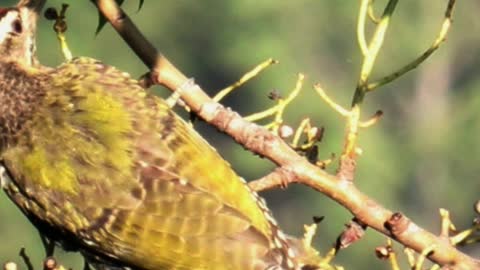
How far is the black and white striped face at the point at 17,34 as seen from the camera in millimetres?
5305

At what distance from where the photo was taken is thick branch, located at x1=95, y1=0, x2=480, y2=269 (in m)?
4.55

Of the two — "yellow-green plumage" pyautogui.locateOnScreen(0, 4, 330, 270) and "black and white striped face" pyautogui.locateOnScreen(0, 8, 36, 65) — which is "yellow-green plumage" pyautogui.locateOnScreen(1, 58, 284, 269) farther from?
"black and white striped face" pyautogui.locateOnScreen(0, 8, 36, 65)

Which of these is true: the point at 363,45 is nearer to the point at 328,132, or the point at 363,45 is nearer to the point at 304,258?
the point at 304,258

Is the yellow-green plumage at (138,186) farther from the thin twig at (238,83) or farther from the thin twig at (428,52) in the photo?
the thin twig at (428,52)

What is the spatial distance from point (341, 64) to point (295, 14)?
5.44m

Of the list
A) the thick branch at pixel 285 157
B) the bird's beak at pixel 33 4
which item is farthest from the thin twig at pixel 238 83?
the bird's beak at pixel 33 4

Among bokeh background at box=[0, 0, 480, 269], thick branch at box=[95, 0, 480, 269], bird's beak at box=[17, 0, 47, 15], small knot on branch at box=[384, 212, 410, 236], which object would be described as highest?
bokeh background at box=[0, 0, 480, 269]

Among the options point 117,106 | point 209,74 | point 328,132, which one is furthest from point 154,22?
point 117,106

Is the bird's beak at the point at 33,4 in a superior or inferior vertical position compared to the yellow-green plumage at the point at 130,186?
superior

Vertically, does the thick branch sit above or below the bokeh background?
below

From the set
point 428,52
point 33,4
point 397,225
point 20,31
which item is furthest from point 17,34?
point 397,225

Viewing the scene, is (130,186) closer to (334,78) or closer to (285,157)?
(285,157)

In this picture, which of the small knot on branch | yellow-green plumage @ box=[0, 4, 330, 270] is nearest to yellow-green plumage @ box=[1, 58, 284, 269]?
yellow-green plumage @ box=[0, 4, 330, 270]

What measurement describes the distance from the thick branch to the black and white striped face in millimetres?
509
